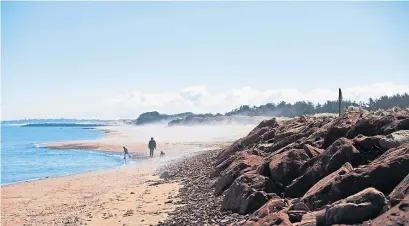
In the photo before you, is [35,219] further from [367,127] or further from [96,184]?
[367,127]

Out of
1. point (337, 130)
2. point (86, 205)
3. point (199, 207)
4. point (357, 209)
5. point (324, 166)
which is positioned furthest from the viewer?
point (86, 205)

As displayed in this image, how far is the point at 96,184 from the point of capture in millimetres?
25703

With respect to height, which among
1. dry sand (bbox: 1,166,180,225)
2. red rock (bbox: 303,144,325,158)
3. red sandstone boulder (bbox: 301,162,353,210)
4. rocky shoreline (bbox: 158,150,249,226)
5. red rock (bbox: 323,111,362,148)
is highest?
red rock (bbox: 323,111,362,148)

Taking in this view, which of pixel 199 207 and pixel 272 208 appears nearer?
pixel 272 208

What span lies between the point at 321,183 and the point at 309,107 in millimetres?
105591

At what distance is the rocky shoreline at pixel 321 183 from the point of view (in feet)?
24.0

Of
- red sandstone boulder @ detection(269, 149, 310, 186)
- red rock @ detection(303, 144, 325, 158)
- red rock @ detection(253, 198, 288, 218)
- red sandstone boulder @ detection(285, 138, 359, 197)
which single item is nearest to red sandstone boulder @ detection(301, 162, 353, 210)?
red rock @ detection(253, 198, 288, 218)

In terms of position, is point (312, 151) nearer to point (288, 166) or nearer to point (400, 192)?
point (288, 166)

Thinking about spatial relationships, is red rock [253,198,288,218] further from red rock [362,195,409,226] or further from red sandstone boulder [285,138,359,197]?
red rock [362,195,409,226]

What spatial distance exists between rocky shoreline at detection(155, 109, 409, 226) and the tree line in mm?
50131

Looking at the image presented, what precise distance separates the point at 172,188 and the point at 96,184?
9773 mm

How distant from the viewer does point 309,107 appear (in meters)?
112

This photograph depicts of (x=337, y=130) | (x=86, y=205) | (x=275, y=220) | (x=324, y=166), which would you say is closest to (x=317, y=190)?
(x=275, y=220)

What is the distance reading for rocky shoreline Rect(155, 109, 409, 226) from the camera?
732cm
